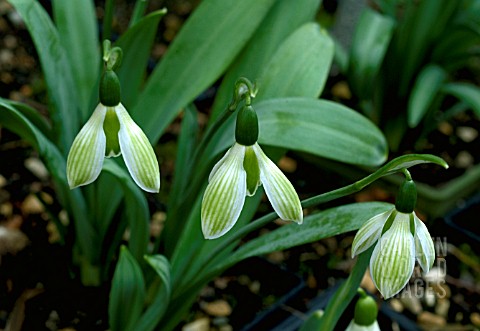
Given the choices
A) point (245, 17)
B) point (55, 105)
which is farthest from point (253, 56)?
point (55, 105)

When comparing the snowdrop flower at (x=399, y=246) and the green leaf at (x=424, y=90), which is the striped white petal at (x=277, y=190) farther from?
the green leaf at (x=424, y=90)

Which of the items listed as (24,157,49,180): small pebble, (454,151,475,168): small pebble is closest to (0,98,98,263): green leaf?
(24,157,49,180): small pebble

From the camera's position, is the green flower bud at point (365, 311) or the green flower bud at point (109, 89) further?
the green flower bud at point (365, 311)

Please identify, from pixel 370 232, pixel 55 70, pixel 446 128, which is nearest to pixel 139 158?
pixel 370 232

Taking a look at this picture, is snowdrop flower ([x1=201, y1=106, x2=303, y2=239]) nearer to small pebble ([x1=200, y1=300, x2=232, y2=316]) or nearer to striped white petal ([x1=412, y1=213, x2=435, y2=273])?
striped white petal ([x1=412, y1=213, x2=435, y2=273])

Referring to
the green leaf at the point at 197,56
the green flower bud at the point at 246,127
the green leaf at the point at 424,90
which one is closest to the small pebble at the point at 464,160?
the green leaf at the point at 424,90

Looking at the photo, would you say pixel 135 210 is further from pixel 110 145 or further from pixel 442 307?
pixel 442 307
